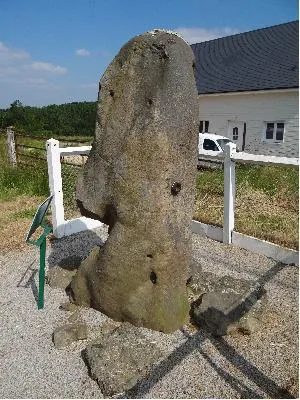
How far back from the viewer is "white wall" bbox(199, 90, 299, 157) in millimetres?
17078

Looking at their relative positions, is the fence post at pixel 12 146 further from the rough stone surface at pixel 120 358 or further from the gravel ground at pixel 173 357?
the rough stone surface at pixel 120 358

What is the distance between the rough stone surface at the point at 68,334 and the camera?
12.4 feet

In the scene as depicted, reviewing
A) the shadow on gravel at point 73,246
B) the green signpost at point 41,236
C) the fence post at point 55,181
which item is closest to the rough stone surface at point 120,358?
the green signpost at point 41,236

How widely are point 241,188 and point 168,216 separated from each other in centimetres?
431

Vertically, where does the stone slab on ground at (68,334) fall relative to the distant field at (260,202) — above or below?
below

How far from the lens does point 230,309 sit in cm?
396

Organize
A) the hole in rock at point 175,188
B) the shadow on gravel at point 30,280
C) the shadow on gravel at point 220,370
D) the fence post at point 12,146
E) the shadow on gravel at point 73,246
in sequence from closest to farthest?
1. the shadow on gravel at point 220,370
2. the hole in rock at point 175,188
3. the shadow on gravel at point 30,280
4. the shadow on gravel at point 73,246
5. the fence post at point 12,146

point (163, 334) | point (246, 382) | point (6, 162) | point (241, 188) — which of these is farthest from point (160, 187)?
point (6, 162)

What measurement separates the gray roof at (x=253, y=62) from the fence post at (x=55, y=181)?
12.6m

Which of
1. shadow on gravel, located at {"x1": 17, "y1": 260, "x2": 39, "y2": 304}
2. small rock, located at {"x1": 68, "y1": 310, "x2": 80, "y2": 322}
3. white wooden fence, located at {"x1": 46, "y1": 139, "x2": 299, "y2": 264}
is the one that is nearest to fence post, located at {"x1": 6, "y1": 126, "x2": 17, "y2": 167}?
white wooden fence, located at {"x1": 46, "y1": 139, "x2": 299, "y2": 264}

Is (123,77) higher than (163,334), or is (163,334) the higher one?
(123,77)

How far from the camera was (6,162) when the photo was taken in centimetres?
1374

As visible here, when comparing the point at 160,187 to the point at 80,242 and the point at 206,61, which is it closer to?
the point at 80,242

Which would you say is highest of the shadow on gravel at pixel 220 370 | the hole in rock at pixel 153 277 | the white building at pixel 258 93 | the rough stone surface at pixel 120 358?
the white building at pixel 258 93
